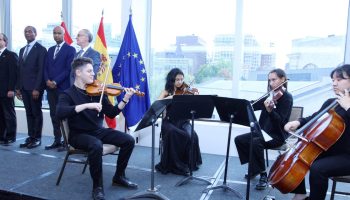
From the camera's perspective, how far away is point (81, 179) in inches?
127

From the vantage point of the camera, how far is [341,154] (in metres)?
2.38

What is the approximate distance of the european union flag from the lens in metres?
4.14

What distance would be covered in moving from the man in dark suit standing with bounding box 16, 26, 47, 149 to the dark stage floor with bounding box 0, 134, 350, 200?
0.95ft

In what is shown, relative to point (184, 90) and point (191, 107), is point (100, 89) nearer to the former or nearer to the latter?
point (191, 107)

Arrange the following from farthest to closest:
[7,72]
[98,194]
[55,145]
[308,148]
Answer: [7,72] < [55,145] < [98,194] < [308,148]

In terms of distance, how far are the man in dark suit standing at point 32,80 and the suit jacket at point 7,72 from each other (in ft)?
0.32

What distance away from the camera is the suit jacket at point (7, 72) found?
441 cm

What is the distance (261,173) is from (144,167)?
1.32m

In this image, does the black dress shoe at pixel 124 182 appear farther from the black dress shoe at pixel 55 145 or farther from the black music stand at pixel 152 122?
the black dress shoe at pixel 55 145

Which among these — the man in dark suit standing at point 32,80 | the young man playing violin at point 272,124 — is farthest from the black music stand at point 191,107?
the man in dark suit standing at point 32,80

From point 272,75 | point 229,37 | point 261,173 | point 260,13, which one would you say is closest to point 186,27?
point 229,37

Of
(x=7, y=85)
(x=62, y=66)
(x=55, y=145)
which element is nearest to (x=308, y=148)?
(x=62, y=66)

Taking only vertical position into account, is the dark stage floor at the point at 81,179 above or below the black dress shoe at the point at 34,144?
below

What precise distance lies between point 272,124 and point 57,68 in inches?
108
